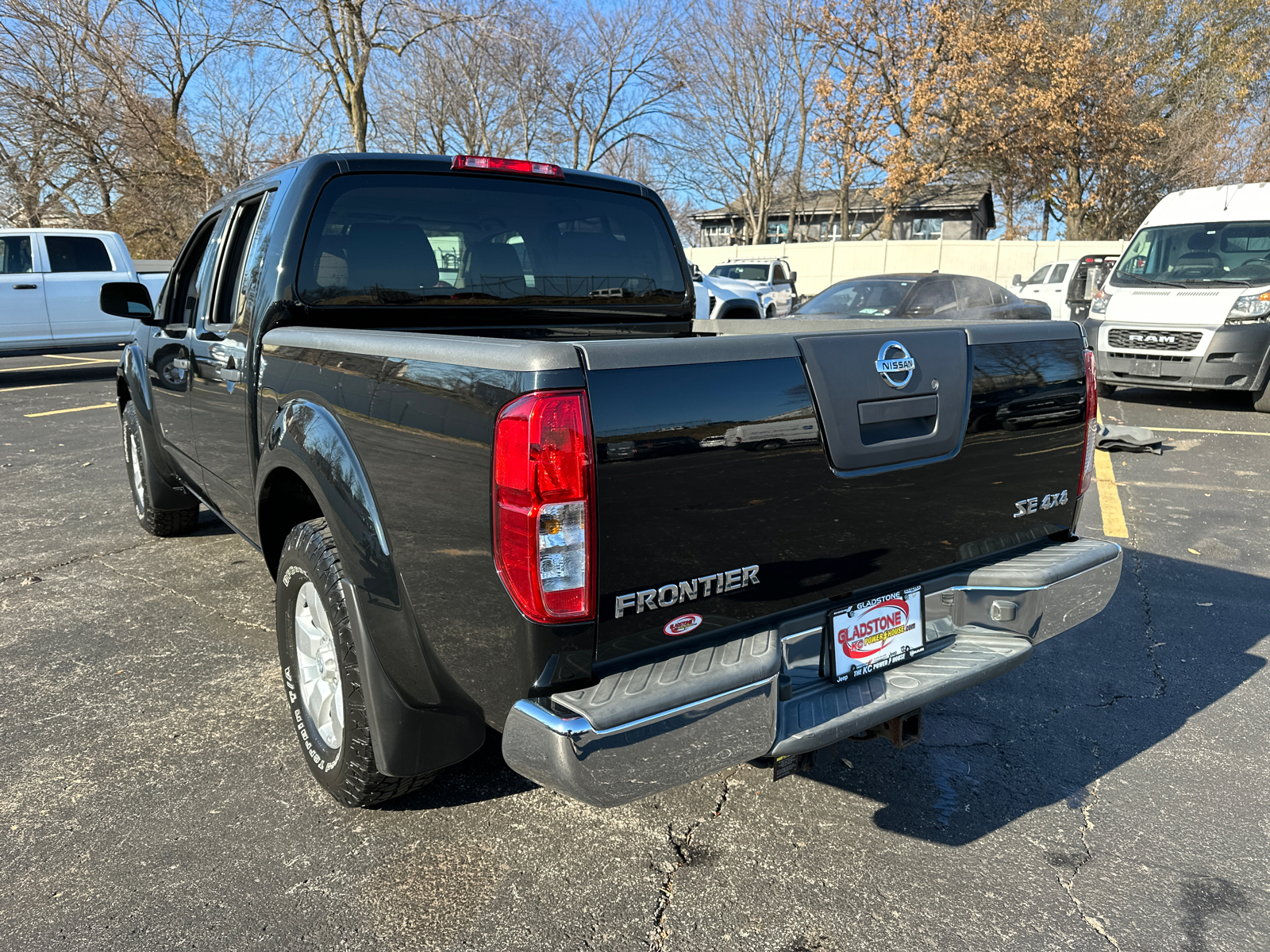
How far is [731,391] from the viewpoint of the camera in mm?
2123

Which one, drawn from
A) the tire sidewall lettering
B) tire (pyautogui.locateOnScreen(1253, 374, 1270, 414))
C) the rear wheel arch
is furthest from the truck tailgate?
tire (pyautogui.locateOnScreen(1253, 374, 1270, 414))

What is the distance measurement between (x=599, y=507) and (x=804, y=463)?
1.96 ft

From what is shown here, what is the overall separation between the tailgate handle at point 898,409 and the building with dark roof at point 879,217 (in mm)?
42119

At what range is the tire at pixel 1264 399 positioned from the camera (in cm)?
1020

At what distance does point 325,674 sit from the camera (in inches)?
111

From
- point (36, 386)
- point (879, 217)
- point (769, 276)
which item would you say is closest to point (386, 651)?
point (36, 386)

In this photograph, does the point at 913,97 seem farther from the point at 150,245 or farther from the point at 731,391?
the point at 731,391

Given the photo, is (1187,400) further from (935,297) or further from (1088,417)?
(1088,417)

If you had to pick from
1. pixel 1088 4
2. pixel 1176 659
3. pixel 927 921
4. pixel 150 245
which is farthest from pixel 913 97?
pixel 927 921

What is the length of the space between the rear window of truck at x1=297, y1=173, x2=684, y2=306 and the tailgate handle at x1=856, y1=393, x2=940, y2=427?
1.72 meters

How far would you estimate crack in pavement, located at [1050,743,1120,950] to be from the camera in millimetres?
2328

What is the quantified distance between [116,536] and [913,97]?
32.4 metres

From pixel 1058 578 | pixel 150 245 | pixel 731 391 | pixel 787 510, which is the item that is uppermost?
pixel 150 245

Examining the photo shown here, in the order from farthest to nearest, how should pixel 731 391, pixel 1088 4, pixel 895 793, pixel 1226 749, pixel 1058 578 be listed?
pixel 1088 4 < pixel 1226 749 < pixel 895 793 < pixel 1058 578 < pixel 731 391
